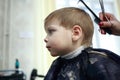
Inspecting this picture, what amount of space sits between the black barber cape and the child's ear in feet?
0.26

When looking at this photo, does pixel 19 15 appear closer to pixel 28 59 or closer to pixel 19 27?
pixel 19 27

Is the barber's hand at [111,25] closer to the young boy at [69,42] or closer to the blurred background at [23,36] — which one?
the young boy at [69,42]

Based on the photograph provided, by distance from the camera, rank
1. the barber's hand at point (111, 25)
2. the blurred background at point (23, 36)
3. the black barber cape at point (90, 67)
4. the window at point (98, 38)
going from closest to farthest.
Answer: the black barber cape at point (90, 67), the barber's hand at point (111, 25), the blurred background at point (23, 36), the window at point (98, 38)

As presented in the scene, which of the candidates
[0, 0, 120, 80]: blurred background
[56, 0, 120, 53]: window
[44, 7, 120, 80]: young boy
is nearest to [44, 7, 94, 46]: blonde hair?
[44, 7, 120, 80]: young boy

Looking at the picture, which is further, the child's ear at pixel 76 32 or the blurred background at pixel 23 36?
the blurred background at pixel 23 36

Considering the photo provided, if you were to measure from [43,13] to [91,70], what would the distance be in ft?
5.96

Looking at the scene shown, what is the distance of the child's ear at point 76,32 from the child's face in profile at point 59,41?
0.6 inches

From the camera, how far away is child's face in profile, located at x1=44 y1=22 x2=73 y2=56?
3.05 feet

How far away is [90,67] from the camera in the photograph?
2.59ft

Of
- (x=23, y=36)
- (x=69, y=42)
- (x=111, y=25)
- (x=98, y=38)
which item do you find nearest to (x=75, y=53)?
(x=69, y=42)

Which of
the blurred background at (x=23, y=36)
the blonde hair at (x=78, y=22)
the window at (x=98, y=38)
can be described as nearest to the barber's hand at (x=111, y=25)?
the blonde hair at (x=78, y=22)

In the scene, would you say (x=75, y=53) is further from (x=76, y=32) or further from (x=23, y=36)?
(x=23, y=36)

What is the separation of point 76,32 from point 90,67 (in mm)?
206

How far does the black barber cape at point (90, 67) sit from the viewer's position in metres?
0.76
